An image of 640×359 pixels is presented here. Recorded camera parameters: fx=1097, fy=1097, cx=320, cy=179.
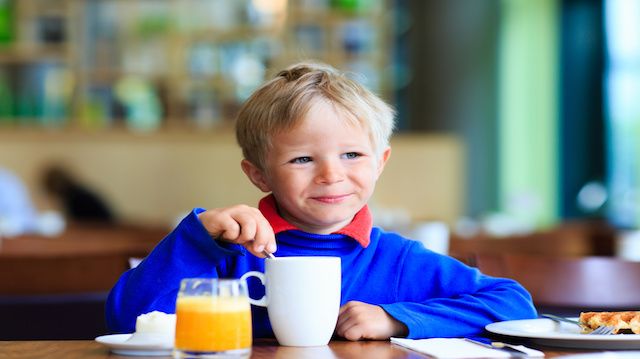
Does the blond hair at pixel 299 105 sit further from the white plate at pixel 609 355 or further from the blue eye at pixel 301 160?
the white plate at pixel 609 355

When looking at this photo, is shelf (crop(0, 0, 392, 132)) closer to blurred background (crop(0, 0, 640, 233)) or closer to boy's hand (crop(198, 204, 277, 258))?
blurred background (crop(0, 0, 640, 233))

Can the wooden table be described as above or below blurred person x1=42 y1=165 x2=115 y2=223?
below

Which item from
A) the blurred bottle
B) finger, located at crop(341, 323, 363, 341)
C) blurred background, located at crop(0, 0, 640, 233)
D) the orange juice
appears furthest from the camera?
the blurred bottle

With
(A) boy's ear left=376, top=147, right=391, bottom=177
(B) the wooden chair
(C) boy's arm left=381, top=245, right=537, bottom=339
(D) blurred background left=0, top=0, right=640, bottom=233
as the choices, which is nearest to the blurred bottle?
(D) blurred background left=0, top=0, right=640, bottom=233

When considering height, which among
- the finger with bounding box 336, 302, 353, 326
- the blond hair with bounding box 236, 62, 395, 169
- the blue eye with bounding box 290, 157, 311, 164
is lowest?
the finger with bounding box 336, 302, 353, 326

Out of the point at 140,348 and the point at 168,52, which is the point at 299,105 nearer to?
the point at 140,348

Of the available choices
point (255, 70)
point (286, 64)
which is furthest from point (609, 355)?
point (255, 70)

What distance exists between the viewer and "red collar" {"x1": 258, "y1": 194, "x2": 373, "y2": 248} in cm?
131

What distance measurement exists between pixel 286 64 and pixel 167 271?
517 cm

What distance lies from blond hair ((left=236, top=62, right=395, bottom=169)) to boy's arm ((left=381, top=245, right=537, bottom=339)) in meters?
0.16

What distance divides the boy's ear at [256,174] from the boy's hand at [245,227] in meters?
0.23

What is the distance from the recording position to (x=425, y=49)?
10617 millimetres

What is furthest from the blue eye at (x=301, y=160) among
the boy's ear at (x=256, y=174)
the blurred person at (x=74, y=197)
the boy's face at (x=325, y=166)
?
the blurred person at (x=74, y=197)

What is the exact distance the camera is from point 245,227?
1.12 m
